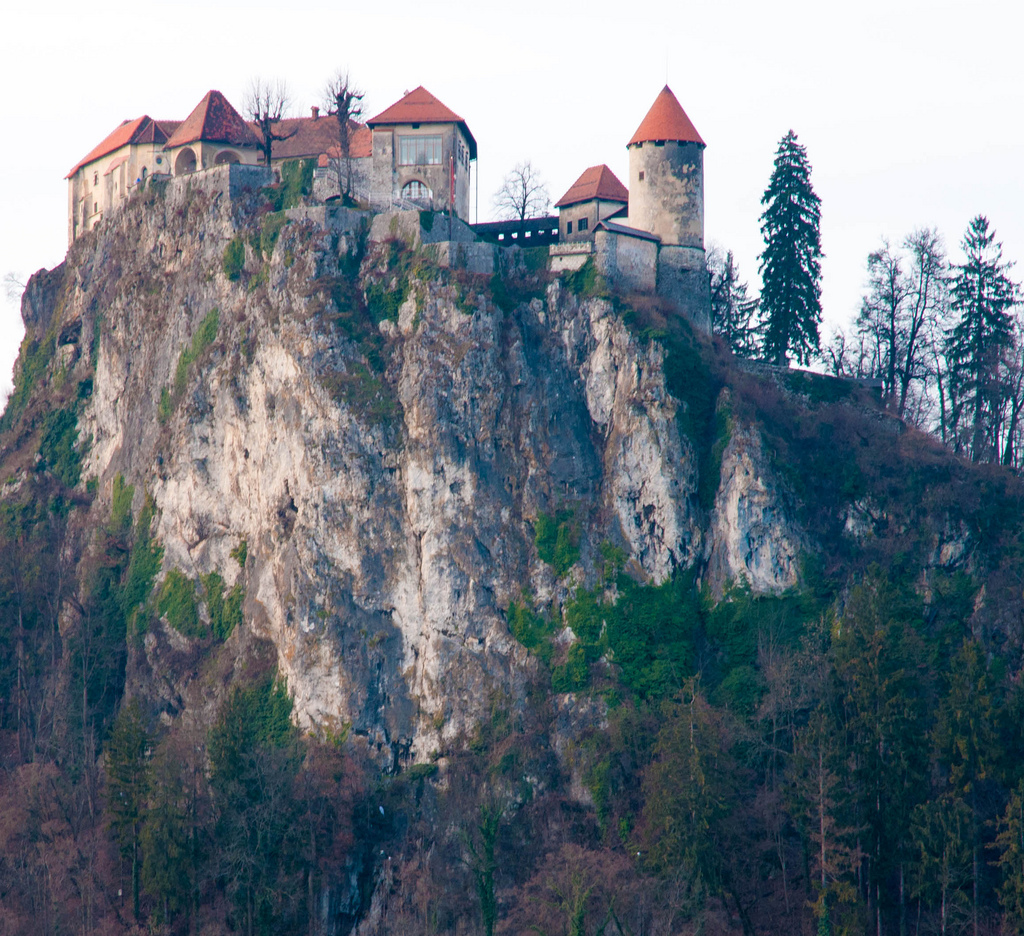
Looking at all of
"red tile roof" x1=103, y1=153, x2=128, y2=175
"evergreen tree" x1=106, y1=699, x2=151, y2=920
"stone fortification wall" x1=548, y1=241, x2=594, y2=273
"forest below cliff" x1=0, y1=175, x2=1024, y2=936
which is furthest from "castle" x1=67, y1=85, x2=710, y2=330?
"evergreen tree" x1=106, y1=699, x2=151, y2=920

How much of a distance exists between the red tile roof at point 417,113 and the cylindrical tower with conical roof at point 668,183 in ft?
26.9

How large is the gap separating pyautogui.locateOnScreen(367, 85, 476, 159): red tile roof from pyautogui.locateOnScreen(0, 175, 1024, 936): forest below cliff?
633cm

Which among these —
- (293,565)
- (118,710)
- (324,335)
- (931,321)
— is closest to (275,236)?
(324,335)

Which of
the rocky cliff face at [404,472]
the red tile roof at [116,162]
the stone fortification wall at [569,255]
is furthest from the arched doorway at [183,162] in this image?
the stone fortification wall at [569,255]

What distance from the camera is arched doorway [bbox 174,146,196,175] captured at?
7219 centimetres

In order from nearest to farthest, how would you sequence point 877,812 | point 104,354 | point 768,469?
point 877,812, point 768,469, point 104,354

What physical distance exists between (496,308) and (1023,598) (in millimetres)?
23000

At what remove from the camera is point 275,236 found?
65000 mm

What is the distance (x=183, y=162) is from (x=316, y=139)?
6.76 meters

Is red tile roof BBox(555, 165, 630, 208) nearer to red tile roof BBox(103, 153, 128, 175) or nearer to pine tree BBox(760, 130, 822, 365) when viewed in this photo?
pine tree BBox(760, 130, 822, 365)

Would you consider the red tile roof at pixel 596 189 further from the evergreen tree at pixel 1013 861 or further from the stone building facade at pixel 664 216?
the evergreen tree at pixel 1013 861

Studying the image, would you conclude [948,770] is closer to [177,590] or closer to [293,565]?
[293,565]

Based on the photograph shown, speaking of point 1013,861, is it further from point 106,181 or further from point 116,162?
point 106,181

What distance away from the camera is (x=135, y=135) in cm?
7569
